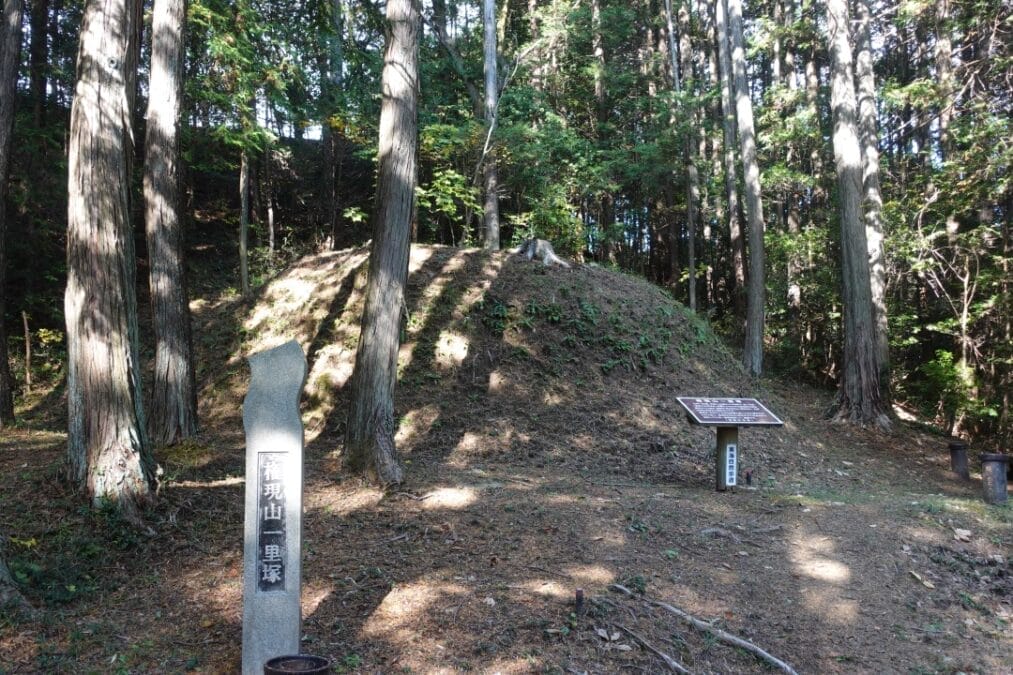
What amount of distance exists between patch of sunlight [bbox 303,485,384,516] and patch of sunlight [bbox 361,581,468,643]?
1.83 metres

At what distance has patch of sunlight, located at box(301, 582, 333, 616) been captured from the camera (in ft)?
18.0

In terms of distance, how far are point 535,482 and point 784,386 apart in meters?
12.8

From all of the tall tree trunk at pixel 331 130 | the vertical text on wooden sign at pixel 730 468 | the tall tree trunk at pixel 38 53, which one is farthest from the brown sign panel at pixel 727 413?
the tall tree trunk at pixel 38 53

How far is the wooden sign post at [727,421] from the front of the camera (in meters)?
8.77

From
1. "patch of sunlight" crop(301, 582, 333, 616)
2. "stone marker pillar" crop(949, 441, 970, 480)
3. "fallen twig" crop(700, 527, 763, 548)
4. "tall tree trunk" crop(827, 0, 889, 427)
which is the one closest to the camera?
"patch of sunlight" crop(301, 582, 333, 616)

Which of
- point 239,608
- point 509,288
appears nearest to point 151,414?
point 239,608

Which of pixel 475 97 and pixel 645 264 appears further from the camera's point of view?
pixel 645 264

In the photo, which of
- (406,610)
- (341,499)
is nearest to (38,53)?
(341,499)

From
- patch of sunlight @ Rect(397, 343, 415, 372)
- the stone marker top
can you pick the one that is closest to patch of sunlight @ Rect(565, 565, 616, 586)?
the stone marker top

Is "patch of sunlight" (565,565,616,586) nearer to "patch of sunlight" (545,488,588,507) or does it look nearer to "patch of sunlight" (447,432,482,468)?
"patch of sunlight" (545,488,588,507)

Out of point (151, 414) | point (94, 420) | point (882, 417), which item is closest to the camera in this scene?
point (94, 420)

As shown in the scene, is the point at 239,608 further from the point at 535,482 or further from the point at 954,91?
the point at 954,91

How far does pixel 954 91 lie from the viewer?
570 inches

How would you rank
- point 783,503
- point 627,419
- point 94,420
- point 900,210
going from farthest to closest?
point 900,210 → point 627,419 → point 783,503 → point 94,420
